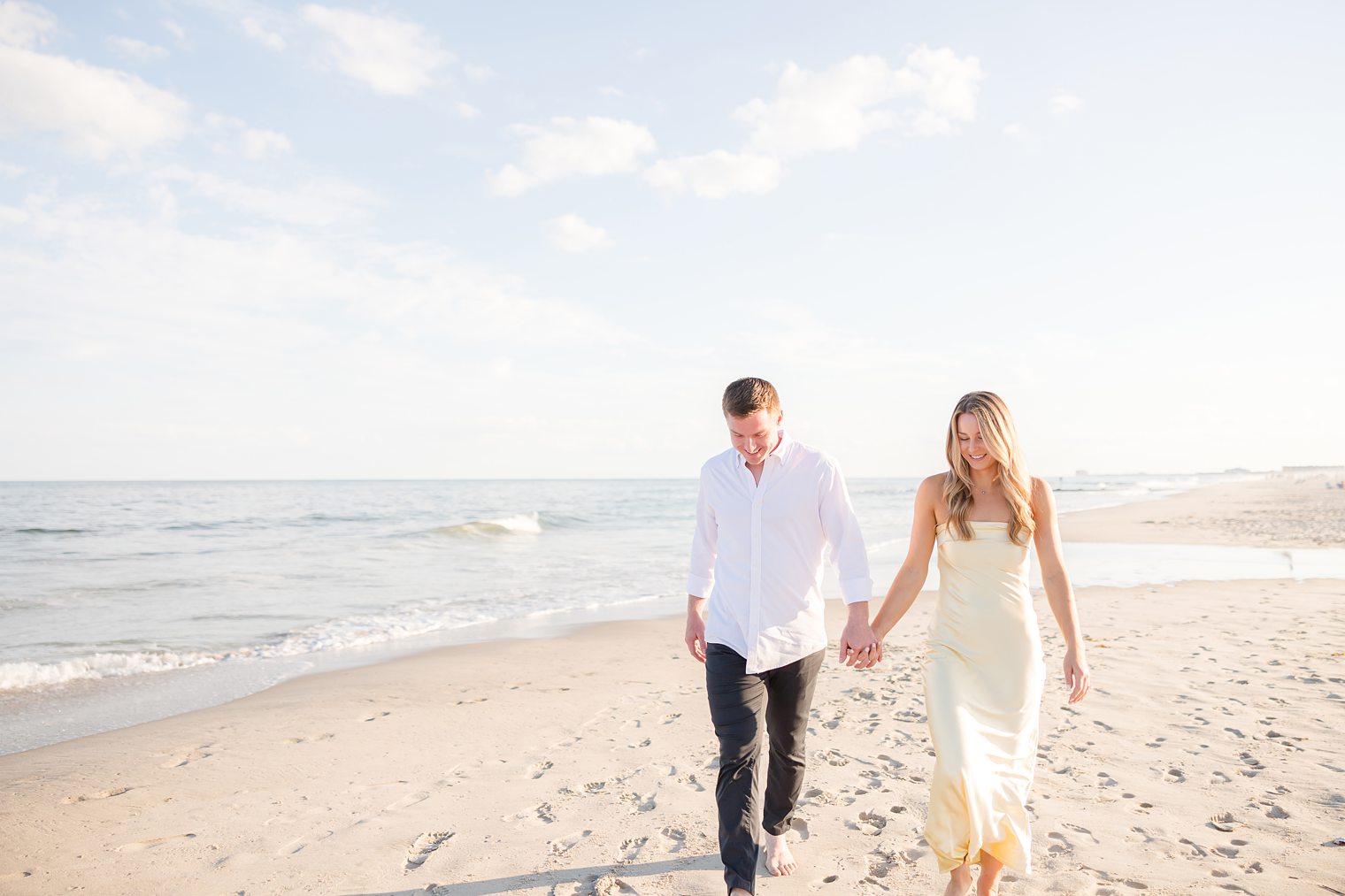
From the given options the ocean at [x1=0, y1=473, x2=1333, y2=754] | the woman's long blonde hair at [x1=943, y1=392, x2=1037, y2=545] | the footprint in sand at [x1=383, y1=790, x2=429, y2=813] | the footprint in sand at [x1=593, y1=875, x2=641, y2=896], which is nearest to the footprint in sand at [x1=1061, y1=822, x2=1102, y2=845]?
the woman's long blonde hair at [x1=943, y1=392, x2=1037, y2=545]

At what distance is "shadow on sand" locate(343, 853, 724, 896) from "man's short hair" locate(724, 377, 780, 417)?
213 centimetres

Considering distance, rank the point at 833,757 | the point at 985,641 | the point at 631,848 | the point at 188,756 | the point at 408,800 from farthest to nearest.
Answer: the point at 188,756, the point at 833,757, the point at 408,800, the point at 631,848, the point at 985,641

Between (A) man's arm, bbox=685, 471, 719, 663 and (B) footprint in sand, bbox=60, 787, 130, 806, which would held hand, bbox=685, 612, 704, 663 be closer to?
(A) man's arm, bbox=685, 471, 719, 663

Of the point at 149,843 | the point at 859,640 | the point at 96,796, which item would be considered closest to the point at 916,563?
the point at 859,640

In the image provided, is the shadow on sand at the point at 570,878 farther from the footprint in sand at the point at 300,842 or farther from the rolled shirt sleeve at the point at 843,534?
the rolled shirt sleeve at the point at 843,534

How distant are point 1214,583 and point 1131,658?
6.64 metres

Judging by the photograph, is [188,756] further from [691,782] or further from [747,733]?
[747,733]

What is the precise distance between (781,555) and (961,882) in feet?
4.60

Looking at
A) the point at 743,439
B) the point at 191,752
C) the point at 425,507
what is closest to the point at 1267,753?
the point at 743,439

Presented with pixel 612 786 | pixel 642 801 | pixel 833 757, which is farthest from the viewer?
pixel 833 757

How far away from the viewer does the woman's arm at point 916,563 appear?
3412mm

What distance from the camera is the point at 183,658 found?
907cm

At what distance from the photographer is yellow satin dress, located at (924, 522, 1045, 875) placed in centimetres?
299

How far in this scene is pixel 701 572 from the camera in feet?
12.3
